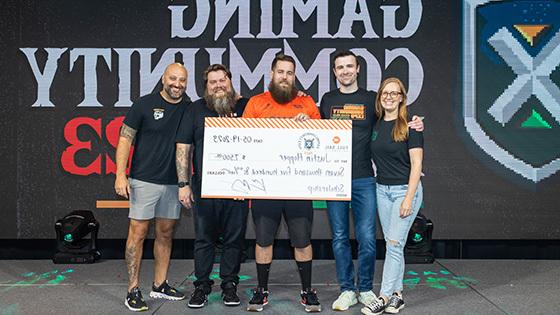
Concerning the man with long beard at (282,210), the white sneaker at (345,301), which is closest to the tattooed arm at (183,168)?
the man with long beard at (282,210)

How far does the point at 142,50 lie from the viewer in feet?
18.4

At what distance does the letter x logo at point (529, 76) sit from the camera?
5.47 meters

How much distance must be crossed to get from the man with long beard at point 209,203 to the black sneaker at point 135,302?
1.10 ft

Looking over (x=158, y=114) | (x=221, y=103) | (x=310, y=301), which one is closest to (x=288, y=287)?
(x=310, y=301)

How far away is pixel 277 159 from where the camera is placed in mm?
3701

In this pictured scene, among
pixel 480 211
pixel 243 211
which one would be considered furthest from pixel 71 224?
pixel 480 211

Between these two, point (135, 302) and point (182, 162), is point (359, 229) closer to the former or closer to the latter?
point (182, 162)

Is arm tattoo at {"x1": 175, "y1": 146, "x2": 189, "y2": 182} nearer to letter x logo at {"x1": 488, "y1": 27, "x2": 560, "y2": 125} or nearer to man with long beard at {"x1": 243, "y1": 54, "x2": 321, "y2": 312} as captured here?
man with long beard at {"x1": 243, "y1": 54, "x2": 321, "y2": 312}

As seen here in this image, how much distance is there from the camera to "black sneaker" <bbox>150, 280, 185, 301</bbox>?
4.02 m

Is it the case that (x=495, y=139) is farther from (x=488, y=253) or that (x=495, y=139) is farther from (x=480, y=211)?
(x=488, y=253)

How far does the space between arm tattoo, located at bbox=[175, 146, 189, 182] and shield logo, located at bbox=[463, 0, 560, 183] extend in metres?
3.27

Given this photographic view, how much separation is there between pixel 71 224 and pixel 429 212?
3.84 meters

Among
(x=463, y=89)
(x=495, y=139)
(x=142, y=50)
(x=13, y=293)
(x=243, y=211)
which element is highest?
(x=142, y=50)

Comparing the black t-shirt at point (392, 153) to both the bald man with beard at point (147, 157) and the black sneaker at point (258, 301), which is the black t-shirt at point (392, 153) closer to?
the black sneaker at point (258, 301)
